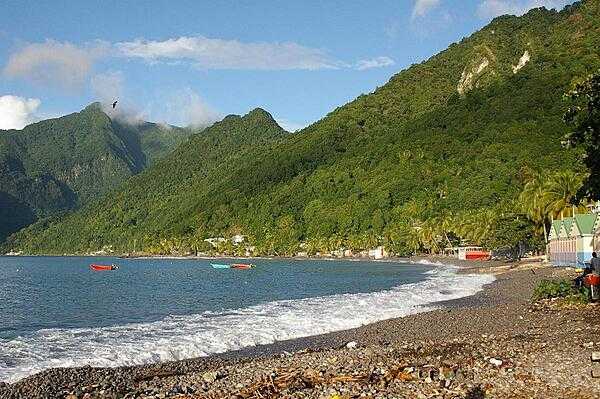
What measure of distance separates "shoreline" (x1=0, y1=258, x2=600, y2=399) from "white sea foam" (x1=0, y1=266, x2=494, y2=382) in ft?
4.73

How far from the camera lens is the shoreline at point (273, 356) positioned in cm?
1452

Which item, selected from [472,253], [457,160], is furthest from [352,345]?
[457,160]

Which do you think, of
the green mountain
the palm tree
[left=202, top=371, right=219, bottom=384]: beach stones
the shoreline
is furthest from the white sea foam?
the green mountain

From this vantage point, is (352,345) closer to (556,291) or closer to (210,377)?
(210,377)

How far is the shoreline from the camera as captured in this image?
1452cm

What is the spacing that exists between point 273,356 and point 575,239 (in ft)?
156

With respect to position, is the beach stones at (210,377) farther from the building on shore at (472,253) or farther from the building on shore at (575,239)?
the building on shore at (472,253)

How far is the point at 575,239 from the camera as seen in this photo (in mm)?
58031

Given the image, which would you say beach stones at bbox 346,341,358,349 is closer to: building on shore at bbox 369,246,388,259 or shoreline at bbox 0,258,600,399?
shoreline at bbox 0,258,600,399

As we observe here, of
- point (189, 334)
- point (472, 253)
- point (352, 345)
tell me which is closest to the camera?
point (352, 345)

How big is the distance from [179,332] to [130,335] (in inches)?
83.7

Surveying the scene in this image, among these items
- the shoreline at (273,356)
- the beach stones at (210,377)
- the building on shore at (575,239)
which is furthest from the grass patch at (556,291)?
the building on shore at (575,239)

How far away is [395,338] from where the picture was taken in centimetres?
2203

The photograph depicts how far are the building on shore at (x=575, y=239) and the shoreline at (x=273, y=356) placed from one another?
29239mm
